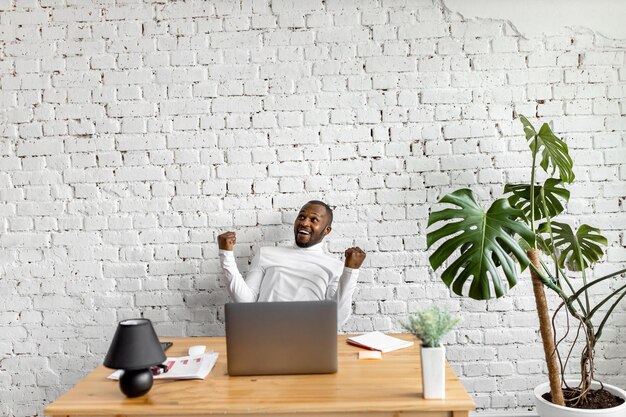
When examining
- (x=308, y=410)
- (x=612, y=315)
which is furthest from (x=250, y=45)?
(x=612, y=315)

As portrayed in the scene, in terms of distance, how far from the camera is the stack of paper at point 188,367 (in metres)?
1.96

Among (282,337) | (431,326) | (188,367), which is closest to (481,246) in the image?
(431,326)

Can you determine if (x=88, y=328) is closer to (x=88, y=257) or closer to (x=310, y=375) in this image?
(x=88, y=257)

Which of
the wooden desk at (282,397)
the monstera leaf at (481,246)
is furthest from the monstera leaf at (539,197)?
the wooden desk at (282,397)

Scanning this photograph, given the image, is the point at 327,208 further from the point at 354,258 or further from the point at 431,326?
the point at 431,326

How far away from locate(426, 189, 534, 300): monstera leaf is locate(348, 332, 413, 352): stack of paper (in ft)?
1.07

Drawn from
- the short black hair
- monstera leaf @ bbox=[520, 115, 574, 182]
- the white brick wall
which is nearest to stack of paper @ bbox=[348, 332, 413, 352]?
the white brick wall

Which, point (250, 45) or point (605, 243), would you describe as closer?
point (605, 243)

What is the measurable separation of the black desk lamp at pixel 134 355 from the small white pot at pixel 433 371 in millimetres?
825

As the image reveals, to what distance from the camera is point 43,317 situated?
2.96 metres

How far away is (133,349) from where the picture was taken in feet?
5.79

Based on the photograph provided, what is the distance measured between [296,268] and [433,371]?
1152mm

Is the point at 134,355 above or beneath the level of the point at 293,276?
beneath

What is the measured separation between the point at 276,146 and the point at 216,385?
1.36 meters
